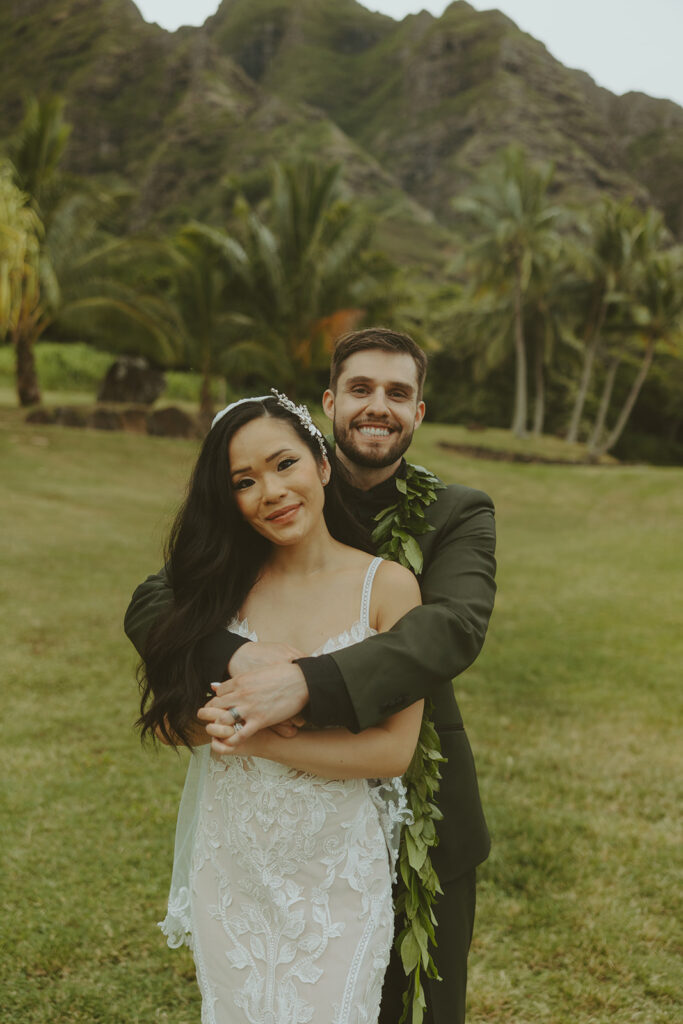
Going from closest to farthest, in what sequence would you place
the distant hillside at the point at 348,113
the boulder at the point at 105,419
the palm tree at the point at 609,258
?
the boulder at the point at 105,419 → the palm tree at the point at 609,258 → the distant hillside at the point at 348,113

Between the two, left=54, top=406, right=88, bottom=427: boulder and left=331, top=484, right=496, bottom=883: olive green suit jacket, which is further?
left=54, top=406, right=88, bottom=427: boulder

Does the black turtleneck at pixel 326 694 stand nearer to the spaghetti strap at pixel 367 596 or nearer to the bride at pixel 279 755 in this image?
the bride at pixel 279 755

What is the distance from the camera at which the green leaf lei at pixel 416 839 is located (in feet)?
6.92

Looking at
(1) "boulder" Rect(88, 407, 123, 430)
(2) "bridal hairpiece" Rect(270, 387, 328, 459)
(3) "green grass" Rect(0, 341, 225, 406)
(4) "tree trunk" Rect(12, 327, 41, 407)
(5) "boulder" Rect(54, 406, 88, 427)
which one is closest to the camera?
(2) "bridal hairpiece" Rect(270, 387, 328, 459)

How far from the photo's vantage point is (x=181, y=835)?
2498 mm

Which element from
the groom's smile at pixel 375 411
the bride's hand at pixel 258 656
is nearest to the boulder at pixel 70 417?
the groom's smile at pixel 375 411

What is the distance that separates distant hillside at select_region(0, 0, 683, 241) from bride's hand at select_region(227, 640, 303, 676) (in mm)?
48578

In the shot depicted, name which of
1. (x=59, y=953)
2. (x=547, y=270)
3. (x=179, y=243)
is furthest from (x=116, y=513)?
(x=547, y=270)

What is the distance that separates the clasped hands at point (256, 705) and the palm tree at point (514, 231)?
1142 inches

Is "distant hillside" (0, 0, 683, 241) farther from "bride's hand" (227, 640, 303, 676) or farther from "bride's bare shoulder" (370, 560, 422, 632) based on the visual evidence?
"bride's hand" (227, 640, 303, 676)

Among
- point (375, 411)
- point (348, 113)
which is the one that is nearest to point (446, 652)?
point (375, 411)

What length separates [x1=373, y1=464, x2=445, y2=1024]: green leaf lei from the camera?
2.11 meters

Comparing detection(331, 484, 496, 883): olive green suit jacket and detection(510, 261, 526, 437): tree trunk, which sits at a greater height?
detection(510, 261, 526, 437): tree trunk

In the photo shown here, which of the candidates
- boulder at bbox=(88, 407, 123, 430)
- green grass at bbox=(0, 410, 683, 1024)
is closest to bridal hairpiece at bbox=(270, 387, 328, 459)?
green grass at bbox=(0, 410, 683, 1024)
